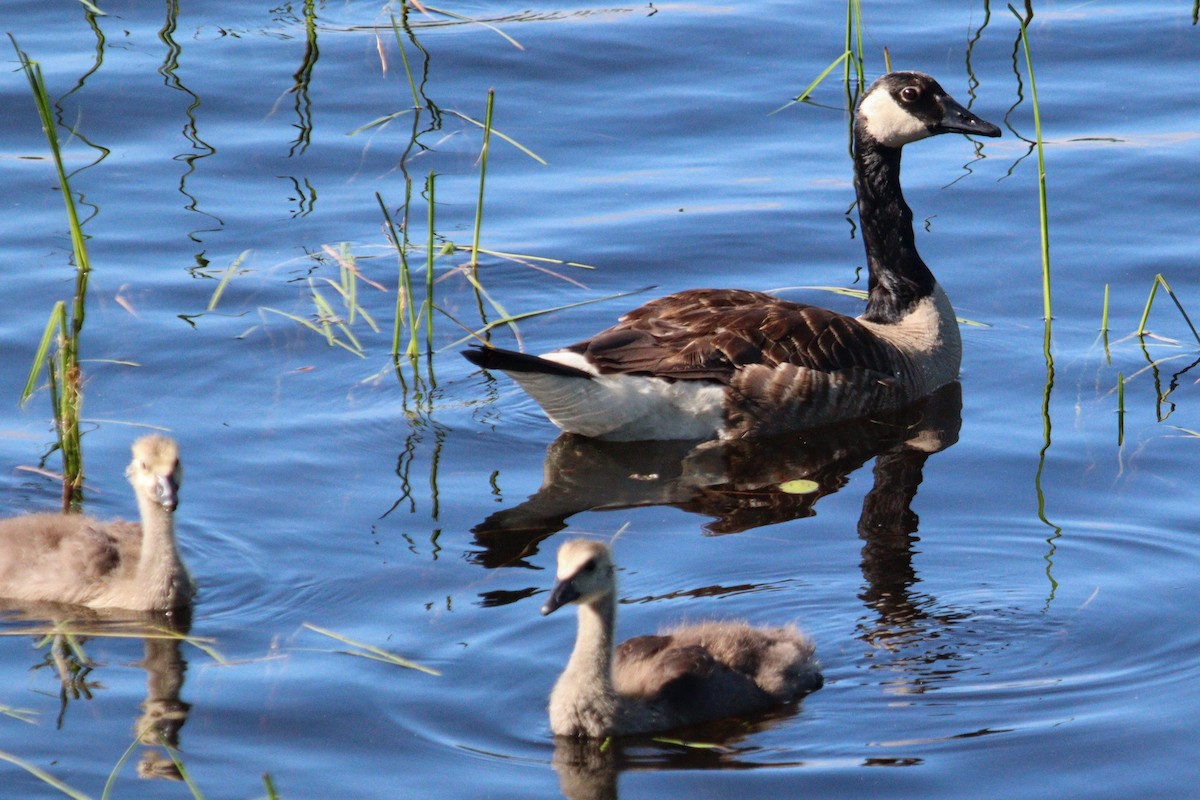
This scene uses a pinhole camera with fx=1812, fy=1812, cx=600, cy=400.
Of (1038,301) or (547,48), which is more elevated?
(547,48)

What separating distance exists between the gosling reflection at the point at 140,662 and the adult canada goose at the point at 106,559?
58 millimetres

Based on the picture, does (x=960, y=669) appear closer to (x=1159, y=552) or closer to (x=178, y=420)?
(x=1159, y=552)

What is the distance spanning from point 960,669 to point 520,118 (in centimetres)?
793

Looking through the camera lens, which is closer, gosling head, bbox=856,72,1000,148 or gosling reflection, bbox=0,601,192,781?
gosling reflection, bbox=0,601,192,781

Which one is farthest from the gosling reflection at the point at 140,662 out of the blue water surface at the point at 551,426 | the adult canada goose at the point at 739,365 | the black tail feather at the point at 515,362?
the adult canada goose at the point at 739,365

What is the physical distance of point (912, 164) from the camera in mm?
13258

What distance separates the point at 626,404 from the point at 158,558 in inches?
115

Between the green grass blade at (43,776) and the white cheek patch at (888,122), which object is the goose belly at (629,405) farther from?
the green grass blade at (43,776)

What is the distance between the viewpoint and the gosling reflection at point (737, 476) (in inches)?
320

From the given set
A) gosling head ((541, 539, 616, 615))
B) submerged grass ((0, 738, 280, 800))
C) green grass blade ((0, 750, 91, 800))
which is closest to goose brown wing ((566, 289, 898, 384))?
gosling head ((541, 539, 616, 615))

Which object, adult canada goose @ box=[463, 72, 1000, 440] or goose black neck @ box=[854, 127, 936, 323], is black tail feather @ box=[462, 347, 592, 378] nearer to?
adult canada goose @ box=[463, 72, 1000, 440]

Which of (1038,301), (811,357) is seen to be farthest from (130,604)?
(1038,301)

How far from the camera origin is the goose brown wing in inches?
368

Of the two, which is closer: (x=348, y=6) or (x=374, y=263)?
(x=374, y=263)
